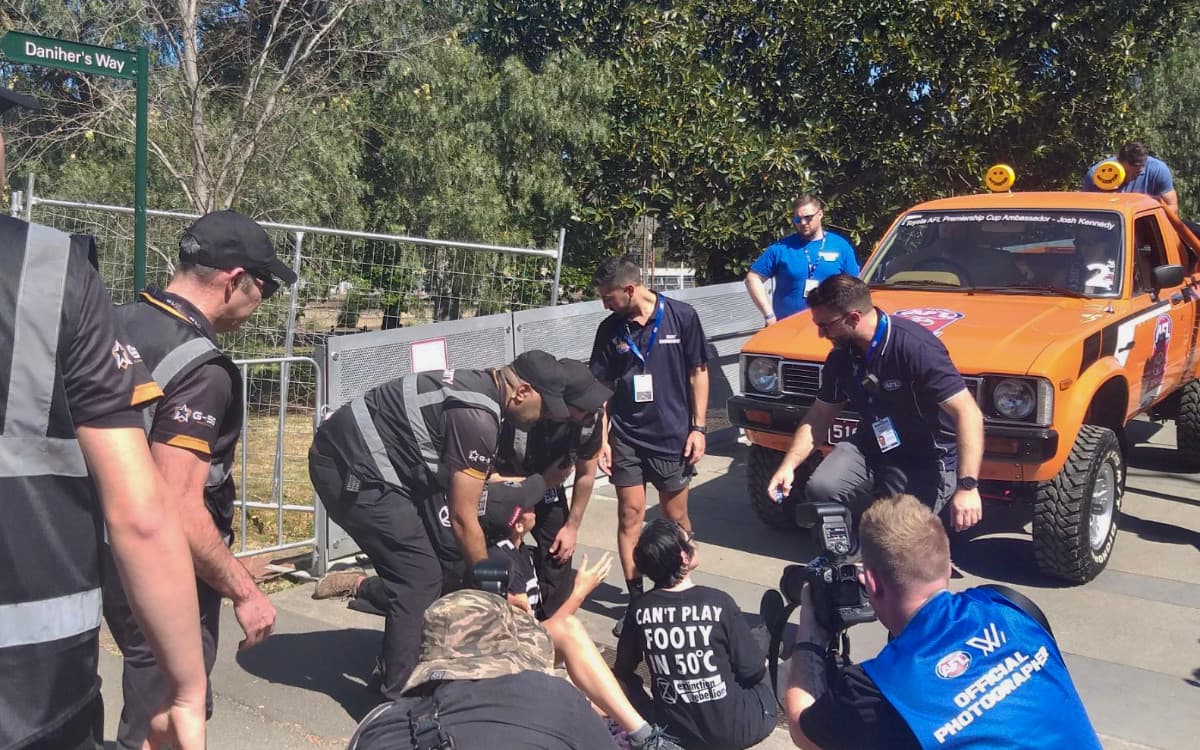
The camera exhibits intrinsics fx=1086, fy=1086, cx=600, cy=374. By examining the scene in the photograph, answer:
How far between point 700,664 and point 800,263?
4.73m

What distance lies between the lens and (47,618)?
65.7 inches

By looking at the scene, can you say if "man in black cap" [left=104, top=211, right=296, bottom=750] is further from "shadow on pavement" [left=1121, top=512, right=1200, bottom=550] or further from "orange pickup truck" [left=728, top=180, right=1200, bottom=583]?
"shadow on pavement" [left=1121, top=512, right=1200, bottom=550]

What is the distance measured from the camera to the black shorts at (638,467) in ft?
18.1

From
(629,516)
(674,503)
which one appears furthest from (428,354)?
(674,503)

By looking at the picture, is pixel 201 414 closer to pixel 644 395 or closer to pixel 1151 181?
pixel 644 395

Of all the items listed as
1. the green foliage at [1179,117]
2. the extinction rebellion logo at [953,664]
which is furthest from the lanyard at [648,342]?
the green foliage at [1179,117]

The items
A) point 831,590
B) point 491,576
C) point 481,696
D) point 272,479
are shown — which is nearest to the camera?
point 481,696

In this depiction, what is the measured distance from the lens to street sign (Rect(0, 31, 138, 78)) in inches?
181

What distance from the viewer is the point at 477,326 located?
673 cm

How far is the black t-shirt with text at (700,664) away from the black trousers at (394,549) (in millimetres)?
954

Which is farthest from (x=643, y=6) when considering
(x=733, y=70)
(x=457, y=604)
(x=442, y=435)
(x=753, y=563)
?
(x=457, y=604)

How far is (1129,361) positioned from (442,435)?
4.17m

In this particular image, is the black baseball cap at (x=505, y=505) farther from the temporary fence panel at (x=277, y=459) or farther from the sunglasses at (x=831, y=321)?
the temporary fence panel at (x=277, y=459)

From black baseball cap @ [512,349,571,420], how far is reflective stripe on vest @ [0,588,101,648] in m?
2.46
